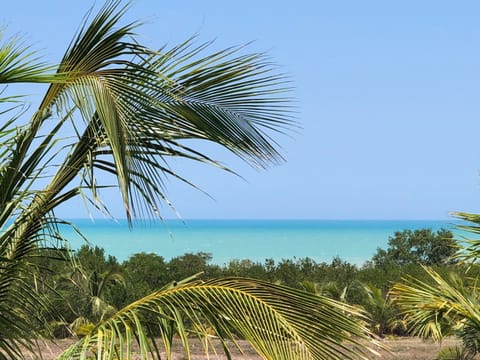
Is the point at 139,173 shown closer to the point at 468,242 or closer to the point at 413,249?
the point at 468,242

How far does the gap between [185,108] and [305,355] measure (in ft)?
4.46

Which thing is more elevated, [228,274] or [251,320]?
[251,320]

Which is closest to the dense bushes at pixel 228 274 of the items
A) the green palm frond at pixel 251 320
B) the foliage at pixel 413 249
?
the foliage at pixel 413 249

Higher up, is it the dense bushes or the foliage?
the foliage

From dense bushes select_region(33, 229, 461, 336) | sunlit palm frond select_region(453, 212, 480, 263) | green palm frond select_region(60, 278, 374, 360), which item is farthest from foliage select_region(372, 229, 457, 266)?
green palm frond select_region(60, 278, 374, 360)

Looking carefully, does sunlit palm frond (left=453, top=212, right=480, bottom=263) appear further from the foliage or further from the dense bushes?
the foliage

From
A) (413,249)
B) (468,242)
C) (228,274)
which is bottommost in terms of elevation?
(228,274)

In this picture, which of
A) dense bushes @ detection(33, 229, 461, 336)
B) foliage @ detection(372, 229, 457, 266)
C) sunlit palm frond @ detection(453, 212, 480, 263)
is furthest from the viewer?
foliage @ detection(372, 229, 457, 266)

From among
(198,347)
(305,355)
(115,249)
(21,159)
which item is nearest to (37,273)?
(21,159)

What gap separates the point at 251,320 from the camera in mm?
3314

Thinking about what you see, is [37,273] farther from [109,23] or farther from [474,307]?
[474,307]

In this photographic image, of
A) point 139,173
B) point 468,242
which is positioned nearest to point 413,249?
point 468,242

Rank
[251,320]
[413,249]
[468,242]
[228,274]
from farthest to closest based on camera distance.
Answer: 1. [413,249]
2. [228,274]
3. [468,242]
4. [251,320]

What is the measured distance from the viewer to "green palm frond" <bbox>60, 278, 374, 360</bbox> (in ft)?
10.5
